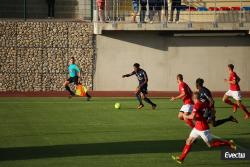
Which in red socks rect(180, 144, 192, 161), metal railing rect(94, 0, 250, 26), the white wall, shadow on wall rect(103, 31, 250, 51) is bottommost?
red socks rect(180, 144, 192, 161)

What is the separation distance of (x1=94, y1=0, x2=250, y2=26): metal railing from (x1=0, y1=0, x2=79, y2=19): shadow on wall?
2.51 meters

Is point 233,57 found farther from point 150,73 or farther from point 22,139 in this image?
point 22,139

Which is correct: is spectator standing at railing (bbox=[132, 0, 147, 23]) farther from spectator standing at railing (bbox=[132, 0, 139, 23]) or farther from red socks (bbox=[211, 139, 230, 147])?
red socks (bbox=[211, 139, 230, 147])

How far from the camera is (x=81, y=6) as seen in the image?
142ft

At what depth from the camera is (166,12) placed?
4084 centimetres

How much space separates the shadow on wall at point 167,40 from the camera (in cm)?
4072

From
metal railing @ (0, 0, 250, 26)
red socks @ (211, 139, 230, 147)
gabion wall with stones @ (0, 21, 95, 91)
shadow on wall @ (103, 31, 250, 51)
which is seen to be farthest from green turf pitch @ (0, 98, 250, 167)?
metal railing @ (0, 0, 250, 26)

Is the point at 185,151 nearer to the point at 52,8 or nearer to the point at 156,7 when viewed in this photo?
the point at 156,7

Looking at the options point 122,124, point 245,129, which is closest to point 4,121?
point 122,124

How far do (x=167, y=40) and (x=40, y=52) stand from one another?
6.65m

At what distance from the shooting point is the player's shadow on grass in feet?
63.1

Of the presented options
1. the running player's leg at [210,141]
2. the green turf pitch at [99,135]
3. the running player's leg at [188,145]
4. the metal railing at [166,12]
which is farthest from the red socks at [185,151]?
the metal railing at [166,12]

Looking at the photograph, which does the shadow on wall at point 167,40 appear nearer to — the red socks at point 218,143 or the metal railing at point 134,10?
the metal railing at point 134,10

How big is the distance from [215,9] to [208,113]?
73.9 ft
